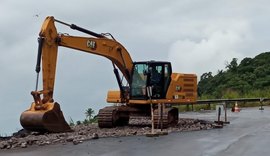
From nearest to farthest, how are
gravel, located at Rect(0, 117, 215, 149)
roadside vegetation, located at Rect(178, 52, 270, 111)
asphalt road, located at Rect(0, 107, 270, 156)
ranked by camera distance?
asphalt road, located at Rect(0, 107, 270, 156) → gravel, located at Rect(0, 117, 215, 149) → roadside vegetation, located at Rect(178, 52, 270, 111)

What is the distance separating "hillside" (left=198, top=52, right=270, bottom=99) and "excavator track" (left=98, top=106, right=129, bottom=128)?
33407mm

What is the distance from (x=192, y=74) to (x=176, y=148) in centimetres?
1064

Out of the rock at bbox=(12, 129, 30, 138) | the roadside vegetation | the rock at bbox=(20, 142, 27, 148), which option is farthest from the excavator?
the roadside vegetation

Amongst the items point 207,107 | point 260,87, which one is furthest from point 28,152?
point 260,87

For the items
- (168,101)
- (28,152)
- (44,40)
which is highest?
(44,40)

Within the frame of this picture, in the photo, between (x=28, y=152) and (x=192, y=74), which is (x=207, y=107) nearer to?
(x=192, y=74)

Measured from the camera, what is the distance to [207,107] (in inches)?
1810

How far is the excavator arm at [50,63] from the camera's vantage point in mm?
19328

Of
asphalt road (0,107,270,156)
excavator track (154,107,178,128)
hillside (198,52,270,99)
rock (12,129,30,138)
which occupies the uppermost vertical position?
hillside (198,52,270,99)

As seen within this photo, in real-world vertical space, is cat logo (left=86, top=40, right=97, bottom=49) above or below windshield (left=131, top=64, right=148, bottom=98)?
above

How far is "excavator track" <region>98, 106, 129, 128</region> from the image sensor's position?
914 inches

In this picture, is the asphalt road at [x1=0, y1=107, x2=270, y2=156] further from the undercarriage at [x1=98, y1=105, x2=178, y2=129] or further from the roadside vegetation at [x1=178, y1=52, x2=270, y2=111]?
the roadside vegetation at [x1=178, y1=52, x2=270, y2=111]

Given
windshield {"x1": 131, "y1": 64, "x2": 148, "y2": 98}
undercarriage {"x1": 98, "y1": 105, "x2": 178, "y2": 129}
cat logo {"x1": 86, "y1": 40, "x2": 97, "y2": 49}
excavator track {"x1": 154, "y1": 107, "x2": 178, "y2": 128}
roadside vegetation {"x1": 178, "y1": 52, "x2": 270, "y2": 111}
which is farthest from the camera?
roadside vegetation {"x1": 178, "y1": 52, "x2": 270, "y2": 111}

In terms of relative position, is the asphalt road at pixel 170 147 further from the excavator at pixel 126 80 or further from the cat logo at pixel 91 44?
the cat logo at pixel 91 44
